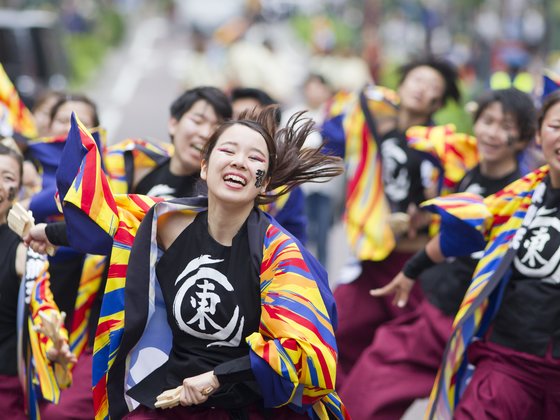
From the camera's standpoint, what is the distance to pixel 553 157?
15.2 ft

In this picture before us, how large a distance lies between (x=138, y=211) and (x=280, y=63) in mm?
10691

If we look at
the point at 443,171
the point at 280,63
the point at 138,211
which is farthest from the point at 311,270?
the point at 280,63

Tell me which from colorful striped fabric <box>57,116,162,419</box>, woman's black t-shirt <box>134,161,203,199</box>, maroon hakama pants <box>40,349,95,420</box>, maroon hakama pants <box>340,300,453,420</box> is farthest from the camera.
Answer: maroon hakama pants <box>340,300,453,420</box>

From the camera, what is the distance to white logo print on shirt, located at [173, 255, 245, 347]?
3977mm

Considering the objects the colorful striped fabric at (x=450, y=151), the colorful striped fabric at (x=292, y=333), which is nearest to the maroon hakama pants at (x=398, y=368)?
the colorful striped fabric at (x=450, y=151)

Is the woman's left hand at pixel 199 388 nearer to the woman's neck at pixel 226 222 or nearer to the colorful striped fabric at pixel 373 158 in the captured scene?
the woman's neck at pixel 226 222

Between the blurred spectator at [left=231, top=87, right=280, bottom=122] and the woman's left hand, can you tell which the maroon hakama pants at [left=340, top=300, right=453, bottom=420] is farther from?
the woman's left hand

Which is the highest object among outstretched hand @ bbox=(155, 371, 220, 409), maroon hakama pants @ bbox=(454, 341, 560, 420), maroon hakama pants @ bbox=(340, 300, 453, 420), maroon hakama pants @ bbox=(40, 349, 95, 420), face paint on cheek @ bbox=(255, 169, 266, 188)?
face paint on cheek @ bbox=(255, 169, 266, 188)

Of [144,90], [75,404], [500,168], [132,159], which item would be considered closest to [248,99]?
[132,159]

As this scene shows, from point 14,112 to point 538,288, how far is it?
340cm

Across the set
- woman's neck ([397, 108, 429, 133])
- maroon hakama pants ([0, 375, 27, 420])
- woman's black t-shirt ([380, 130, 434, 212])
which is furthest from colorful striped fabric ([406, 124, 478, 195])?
maroon hakama pants ([0, 375, 27, 420])

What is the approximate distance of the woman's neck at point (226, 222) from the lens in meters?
4.10

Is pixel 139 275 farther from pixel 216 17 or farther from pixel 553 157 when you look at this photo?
pixel 216 17

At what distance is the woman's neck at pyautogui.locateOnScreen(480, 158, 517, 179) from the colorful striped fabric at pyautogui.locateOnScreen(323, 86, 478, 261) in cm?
43
